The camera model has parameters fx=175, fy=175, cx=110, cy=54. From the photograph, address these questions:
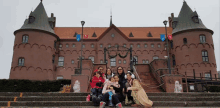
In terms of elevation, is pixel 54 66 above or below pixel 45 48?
below

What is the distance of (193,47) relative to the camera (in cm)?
2831

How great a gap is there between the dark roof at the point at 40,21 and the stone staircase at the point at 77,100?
20.9 meters

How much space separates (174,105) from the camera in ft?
26.7

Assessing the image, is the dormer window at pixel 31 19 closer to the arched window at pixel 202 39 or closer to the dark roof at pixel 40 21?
the dark roof at pixel 40 21

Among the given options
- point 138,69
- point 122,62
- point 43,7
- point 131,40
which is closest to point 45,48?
point 43,7

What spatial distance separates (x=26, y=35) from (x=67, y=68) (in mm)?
8559

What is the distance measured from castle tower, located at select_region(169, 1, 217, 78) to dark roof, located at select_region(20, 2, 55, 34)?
2188 centimetres

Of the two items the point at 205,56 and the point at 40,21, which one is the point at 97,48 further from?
the point at 205,56

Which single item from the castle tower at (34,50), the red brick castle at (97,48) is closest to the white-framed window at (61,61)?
the red brick castle at (97,48)

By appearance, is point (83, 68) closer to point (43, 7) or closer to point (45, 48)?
point (45, 48)

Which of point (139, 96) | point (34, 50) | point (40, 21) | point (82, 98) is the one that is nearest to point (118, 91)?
point (139, 96)

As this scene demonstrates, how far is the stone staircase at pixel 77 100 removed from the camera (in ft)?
26.7

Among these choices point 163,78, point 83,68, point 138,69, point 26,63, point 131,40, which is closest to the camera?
point 163,78

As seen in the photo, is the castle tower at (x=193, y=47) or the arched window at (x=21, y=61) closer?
the arched window at (x=21, y=61)
